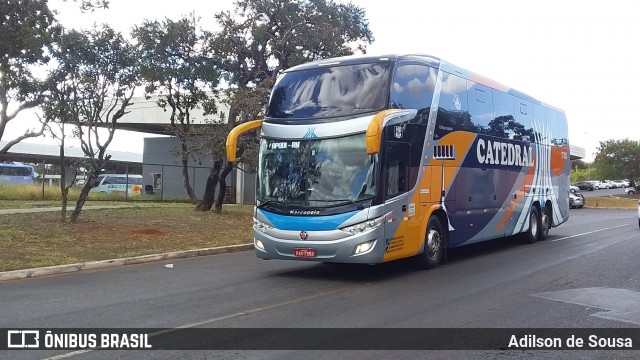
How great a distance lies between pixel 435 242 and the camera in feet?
39.6

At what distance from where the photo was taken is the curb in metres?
11.0

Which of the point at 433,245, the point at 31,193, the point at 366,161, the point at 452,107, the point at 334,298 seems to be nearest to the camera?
the point at 334,298

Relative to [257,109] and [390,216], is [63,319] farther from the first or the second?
[257,109]

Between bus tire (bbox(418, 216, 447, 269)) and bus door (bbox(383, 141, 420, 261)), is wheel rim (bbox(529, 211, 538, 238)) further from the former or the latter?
bus door (bbox(383, 141, 420, 261))

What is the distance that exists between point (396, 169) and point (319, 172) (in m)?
1.41

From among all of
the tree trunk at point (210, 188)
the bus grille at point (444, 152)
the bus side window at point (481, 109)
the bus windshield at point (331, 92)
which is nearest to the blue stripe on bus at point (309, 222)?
the bus windshield at point (331, 92)

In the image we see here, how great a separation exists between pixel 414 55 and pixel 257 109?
9.05 meters

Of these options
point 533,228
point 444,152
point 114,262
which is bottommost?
point 114,262

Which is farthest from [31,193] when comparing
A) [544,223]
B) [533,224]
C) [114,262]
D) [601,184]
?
[601,184]

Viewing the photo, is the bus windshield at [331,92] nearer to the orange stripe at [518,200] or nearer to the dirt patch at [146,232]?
the orange stripe at [518,200]

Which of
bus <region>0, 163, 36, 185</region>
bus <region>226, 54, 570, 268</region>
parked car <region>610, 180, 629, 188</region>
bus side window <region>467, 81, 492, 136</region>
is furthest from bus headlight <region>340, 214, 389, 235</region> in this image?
parked car <region>610, 180, 629, 188</region>

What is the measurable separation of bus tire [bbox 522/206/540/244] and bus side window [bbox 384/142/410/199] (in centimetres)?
794

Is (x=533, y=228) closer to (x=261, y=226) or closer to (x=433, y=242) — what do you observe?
(x=433, y=242)

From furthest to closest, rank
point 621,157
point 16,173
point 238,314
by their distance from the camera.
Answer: point 621,157, point 16,173, point 238,314
